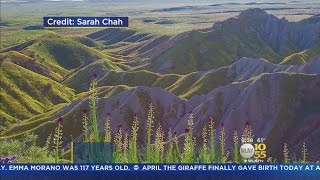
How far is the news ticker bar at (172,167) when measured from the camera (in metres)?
7.76

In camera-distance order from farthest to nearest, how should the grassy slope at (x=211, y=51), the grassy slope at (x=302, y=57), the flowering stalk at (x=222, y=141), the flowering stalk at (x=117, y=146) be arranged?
the grassy slope at (x=211, y=51) → the grassy slope at (x=302, y=57) → the flowering stalk at (x=222, y=141) → the flowering stalk at (x=117, y=146)

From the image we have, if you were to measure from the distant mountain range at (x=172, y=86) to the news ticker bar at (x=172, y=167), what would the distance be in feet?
2.07

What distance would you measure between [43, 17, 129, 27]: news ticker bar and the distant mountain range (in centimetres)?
36

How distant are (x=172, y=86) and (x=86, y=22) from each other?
176 centimetres

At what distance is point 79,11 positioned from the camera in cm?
901

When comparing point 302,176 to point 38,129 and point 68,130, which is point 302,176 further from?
point 38,129

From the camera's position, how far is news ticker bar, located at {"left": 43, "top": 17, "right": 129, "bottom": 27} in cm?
881

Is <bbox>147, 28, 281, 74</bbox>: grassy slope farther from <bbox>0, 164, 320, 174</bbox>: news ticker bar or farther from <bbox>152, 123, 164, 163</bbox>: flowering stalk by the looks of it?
<bbox>0, 164, 320, 174</bbox>: news ticker bar

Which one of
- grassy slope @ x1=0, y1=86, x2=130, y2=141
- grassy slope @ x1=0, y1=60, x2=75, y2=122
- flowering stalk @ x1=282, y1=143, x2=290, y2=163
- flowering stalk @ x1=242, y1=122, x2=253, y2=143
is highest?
grassy slope @ x1=0, y1=60, x2=75, y2=122

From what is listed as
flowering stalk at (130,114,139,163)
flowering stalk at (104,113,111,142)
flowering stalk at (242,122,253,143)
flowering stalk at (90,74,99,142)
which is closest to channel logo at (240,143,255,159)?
flowering stalk at (242,122,253,143)

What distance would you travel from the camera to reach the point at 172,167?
7848 mm

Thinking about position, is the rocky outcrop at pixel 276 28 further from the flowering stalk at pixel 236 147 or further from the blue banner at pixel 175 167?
the blue banner at pixel 175 167

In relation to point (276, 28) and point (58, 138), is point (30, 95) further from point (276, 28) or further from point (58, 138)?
point (276, 28)

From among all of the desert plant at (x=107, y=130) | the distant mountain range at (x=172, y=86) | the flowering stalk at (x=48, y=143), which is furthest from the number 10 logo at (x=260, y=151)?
the flowering stalk at (x=48, y=143)
